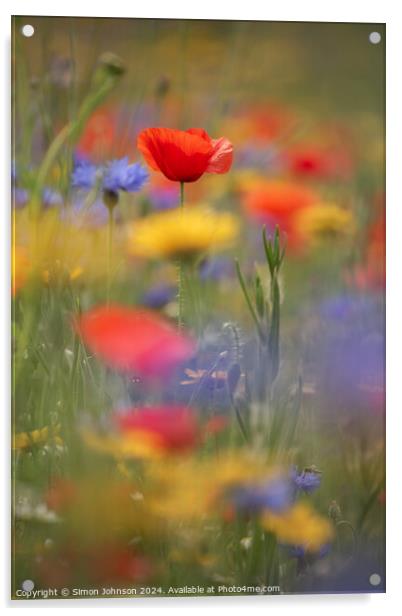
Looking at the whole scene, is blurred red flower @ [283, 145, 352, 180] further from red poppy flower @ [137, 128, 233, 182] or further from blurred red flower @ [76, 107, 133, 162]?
blurred red flower @ [76, 107, 133, 162]

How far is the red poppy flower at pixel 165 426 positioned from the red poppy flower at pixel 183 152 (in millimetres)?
361

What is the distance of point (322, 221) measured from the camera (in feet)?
4.75

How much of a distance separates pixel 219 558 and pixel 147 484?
0.16 metres

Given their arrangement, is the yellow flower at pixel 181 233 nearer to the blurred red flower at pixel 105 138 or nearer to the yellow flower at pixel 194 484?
the blurred red flower at pixel 105 138

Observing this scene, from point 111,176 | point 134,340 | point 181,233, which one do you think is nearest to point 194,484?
point 134,340

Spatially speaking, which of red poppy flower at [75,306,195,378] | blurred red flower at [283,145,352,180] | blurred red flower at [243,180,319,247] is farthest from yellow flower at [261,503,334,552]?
blurred red flower at [283,145,352,180]

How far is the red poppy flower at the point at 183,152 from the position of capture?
1.40 meters

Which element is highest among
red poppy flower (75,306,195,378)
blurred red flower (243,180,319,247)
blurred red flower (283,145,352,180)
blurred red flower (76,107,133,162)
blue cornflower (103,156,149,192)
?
blurred red flower (76,107,133,162)

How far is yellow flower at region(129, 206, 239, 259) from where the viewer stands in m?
1.42

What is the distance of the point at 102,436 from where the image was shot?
1.41m

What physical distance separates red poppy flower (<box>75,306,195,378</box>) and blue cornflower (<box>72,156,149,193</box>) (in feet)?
0.62

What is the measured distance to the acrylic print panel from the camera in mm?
1407

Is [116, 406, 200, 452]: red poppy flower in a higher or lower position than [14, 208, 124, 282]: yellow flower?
lower

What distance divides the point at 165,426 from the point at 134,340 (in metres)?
0.14
